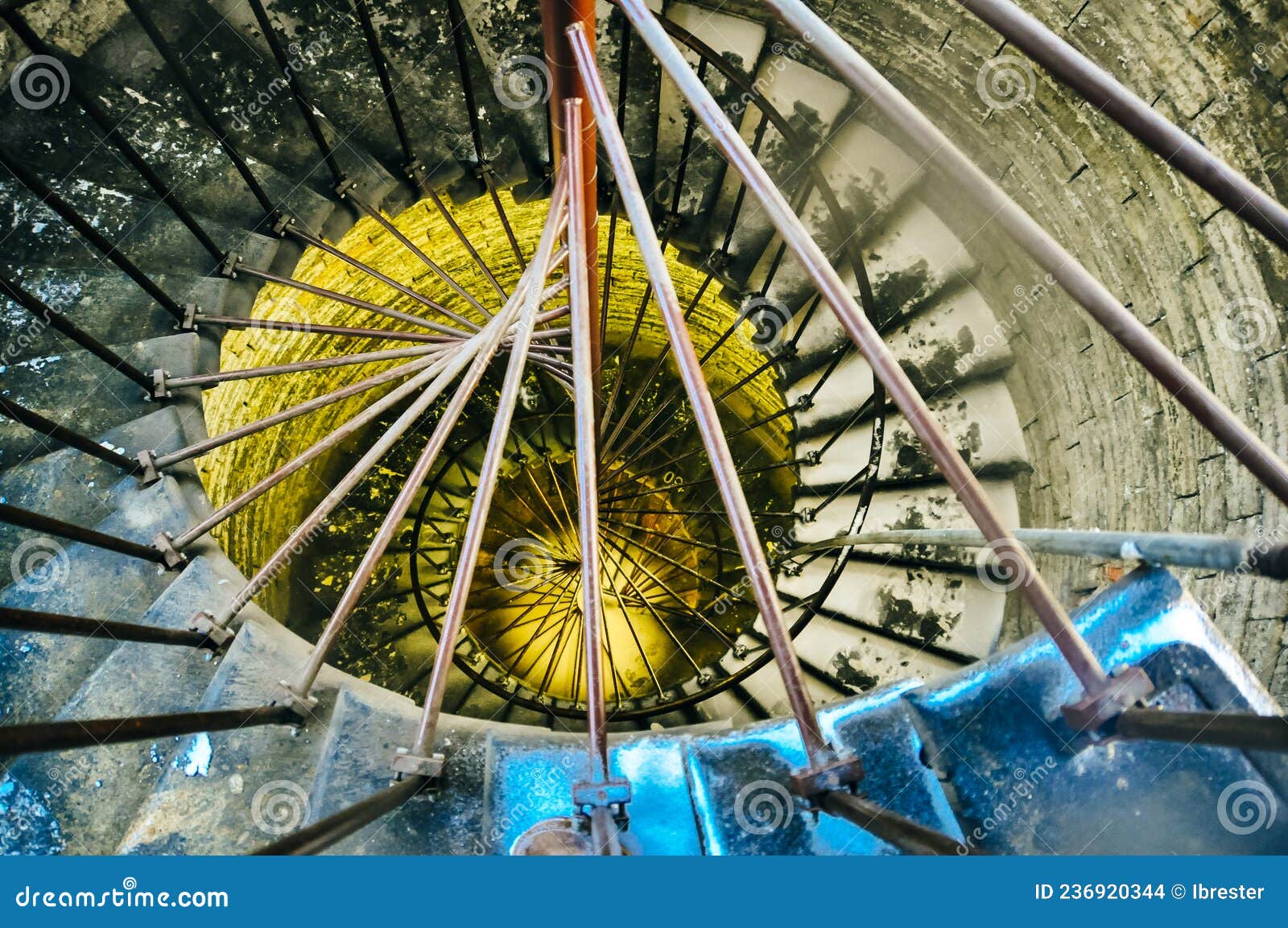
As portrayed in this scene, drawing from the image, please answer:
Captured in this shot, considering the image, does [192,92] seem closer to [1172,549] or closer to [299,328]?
[299,328]

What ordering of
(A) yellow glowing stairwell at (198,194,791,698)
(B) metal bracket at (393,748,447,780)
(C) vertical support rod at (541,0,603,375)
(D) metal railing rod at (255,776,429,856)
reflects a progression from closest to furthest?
(D) metal railing rod at (255,776,429,856) → (B) metal bracket at (393,748,447,780) → (C) vertical support rod at (541,0,603,375) → (A) yellow glowing stairwell at (198,194,791,698)

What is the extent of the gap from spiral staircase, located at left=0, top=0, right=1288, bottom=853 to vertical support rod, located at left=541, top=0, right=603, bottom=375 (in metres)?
0.99

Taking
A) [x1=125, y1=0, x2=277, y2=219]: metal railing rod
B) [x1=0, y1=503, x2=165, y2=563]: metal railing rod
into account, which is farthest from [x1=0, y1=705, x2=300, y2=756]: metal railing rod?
[x1=125, y1=0, x2=277, y2=219]: metal railing rod

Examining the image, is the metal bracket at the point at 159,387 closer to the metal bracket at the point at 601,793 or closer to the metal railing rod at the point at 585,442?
the metal railing rod at the point at 585,442

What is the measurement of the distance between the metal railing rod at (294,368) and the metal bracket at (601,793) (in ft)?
7.22

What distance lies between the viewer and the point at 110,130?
2.47 meters

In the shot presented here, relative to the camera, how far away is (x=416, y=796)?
6.76ft

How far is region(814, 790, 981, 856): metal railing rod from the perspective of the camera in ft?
4.40

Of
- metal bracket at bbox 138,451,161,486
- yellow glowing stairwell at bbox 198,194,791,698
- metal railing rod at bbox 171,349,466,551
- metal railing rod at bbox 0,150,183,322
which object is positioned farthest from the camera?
yellow glowing stairwell at bbox 198,194,791,698

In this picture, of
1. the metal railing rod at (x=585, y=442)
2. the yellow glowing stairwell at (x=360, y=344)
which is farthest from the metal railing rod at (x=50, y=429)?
the metal railing rod at (x=585, y=442)

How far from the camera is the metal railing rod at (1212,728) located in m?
1.12

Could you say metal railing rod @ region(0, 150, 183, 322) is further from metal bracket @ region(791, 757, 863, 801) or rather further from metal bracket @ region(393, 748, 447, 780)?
metal bracket @ region(791, 757, 863, 801)

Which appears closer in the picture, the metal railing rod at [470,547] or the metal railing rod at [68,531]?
the metal railing rod at [68,531]

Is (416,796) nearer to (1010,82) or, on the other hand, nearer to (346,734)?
(346,734)
